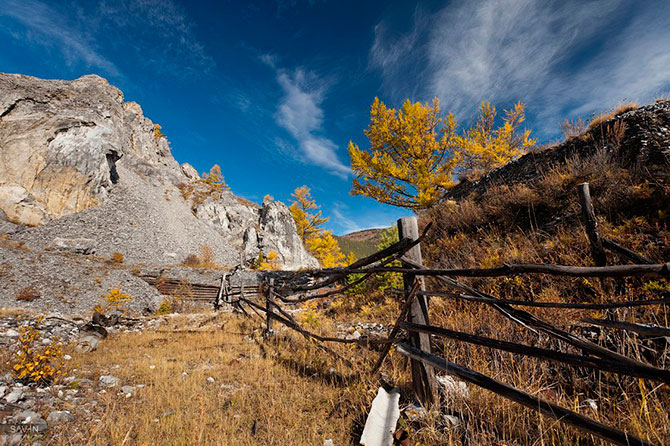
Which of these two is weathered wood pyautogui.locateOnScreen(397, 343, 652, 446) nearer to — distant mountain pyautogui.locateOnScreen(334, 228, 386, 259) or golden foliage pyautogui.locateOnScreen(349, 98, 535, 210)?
golden foliage pyautogui.locateOnScreen(349, 98, 535, 210)

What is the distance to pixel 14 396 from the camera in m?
2.95

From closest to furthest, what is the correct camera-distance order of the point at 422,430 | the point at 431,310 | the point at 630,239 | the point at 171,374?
the point at 422,430
the point at 171,374
the point at 630,239
the point at 431,310

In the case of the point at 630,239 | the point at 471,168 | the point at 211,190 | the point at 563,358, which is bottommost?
the point at 563,358

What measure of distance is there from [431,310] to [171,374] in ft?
15.9

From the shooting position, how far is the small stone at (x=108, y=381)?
354cm

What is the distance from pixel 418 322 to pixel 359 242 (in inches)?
5095

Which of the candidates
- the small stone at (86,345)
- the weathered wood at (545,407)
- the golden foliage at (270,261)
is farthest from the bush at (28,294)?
the golden foliage at (270,261)

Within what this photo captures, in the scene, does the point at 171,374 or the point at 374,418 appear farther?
the point at 171,374

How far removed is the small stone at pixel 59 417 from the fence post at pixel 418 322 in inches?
144

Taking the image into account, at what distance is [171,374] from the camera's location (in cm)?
399

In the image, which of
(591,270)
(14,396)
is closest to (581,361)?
(591,270)

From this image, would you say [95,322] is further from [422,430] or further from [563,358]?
[563,358]

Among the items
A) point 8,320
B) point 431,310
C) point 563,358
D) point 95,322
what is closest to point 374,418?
point 563,358

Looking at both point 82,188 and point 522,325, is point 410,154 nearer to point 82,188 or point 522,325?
point 522,325
